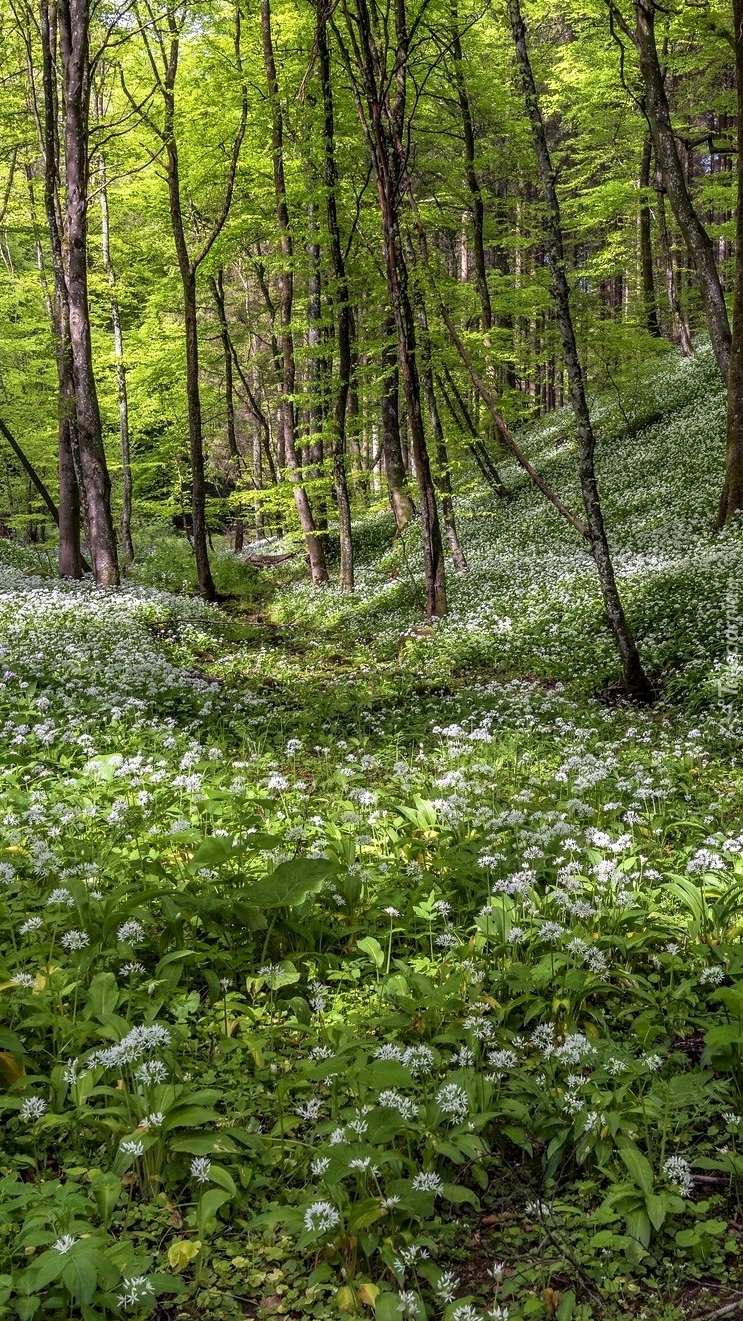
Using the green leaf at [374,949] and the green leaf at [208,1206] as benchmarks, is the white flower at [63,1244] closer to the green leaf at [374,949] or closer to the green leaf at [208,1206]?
the green leaf at [208,1206]

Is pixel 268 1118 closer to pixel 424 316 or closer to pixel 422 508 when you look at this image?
pixel 422 508

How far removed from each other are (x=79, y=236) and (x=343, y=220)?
786 cm

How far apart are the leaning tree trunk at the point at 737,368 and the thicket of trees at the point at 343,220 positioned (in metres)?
0.05

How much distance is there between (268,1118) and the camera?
3262 mm

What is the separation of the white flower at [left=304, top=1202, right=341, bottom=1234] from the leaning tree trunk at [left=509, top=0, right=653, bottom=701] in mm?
7770

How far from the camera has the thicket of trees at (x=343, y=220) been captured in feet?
42.3

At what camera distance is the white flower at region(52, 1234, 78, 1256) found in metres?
2.33

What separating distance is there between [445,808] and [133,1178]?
308 cm

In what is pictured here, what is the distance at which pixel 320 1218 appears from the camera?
2590 millimetres

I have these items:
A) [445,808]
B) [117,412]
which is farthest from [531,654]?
[117,412]

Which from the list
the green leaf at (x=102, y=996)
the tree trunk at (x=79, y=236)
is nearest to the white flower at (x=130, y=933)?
the green leaf at (x=102, y=996)

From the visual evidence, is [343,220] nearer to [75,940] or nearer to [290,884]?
[290,884]

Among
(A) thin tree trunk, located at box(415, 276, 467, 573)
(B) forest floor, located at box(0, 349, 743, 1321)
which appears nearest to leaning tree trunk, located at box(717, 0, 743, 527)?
(A) thin tree trunk, located at box(415, 276, 467, 573)

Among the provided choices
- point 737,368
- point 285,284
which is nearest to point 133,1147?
point 737,368
